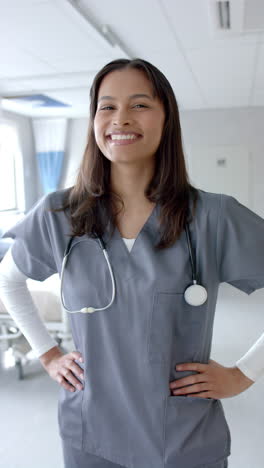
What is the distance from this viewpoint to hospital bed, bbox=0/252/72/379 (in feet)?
8.39

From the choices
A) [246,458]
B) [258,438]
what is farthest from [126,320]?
[258,438]

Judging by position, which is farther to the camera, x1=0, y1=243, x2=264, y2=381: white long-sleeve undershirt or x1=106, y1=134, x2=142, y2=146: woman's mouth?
x1=0, y1=243, x2=264, y2=381: white long-sleeve undershirt

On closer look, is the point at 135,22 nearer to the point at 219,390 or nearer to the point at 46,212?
the point at 46,212

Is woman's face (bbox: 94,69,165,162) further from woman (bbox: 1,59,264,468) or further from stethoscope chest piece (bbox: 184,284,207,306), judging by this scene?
stethoscope chest piece (bbox: 184,284,207,306)

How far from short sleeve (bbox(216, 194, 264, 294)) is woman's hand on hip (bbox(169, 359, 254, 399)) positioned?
200mm

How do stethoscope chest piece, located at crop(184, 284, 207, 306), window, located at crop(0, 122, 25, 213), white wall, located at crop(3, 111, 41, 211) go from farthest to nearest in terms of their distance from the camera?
white wall, located at crop(3, 111, 41, 211) < window, located at crop(0, 122, 25, 213) < stethoscope chest piece, located at crop(184, 284, 207, 306)

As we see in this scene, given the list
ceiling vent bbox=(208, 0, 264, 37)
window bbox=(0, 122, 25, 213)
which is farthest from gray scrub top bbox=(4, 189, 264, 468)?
window bbox=(0, 122, 25, 213)

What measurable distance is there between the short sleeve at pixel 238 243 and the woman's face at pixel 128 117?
7.9 inches

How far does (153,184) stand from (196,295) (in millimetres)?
276

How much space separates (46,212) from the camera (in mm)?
951

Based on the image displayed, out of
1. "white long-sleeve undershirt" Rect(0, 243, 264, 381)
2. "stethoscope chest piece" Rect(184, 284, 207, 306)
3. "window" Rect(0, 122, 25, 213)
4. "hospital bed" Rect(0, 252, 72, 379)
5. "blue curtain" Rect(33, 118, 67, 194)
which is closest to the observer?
"stethoscope chest piece" Rect(184, 284, 207, 306)

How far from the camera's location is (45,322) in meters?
2.59

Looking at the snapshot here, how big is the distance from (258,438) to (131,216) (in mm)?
1672

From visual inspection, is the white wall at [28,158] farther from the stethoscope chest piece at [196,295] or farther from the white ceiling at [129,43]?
the stethoscope chest piece at [196,295]
